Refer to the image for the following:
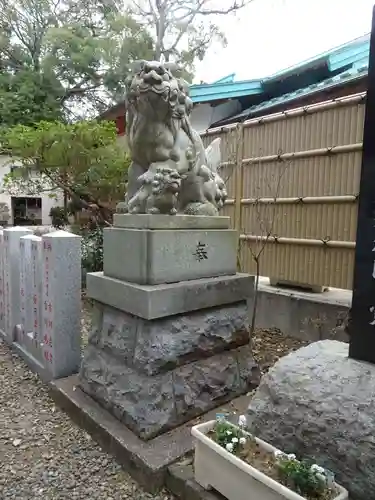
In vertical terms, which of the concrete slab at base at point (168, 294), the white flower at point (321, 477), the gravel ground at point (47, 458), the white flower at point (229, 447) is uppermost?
the concrete slab at base at point (168, 294)

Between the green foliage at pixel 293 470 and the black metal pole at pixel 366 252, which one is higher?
the black metal pole at pixel 366 252

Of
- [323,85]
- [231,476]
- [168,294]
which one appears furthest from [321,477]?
[323,85]

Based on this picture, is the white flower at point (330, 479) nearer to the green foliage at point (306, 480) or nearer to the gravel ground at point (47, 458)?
the green foliage at point (306, 480)

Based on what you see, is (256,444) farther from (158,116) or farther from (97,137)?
(97,137)

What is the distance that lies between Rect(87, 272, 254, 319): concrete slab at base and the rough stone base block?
0.30 feet

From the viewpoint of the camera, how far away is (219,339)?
304 cm

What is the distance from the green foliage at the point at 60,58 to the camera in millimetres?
12789

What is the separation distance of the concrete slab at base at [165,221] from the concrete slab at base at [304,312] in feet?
6.83

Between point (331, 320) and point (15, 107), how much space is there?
12721mm

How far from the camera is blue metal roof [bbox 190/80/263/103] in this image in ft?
24.4

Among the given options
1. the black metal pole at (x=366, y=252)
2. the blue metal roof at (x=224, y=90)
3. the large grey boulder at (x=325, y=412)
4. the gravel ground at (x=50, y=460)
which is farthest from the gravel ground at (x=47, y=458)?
the blue metal roof at (x=224, y=90)

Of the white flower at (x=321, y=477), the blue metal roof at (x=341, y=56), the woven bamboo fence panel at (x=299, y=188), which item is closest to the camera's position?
the white flower at (x=321, y=477)

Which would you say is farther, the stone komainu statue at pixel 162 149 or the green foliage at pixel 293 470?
the stone komainu statue at pixel 162 149

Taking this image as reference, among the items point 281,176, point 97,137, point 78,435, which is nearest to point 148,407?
point 78,435
